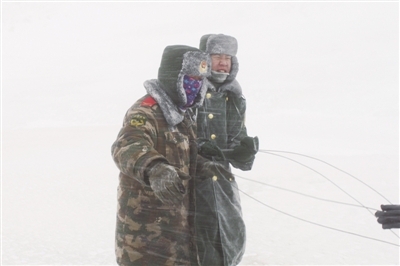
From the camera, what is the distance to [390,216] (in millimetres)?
2369

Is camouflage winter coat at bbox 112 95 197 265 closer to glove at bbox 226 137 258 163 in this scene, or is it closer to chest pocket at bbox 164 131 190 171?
chest pocket at bbox 164 131 190 171

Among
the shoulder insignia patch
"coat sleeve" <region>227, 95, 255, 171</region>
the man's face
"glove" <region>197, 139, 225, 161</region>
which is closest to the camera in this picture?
the shoulder insignia patch

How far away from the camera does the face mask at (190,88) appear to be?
2.39 metres

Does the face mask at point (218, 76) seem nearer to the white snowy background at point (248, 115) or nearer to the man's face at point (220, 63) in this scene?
the man's face at point (220, 63)

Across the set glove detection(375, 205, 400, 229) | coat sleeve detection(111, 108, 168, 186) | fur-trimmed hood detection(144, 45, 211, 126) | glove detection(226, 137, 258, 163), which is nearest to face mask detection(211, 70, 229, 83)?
glove detection(226, 137, 258, 163)

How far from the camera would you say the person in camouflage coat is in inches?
89.7

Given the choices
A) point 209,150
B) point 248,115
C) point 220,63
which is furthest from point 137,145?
point 248,115

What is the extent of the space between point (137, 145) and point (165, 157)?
0.70 ft

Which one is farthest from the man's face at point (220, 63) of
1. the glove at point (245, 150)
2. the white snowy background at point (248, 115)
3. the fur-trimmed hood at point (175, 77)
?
the white snowy background at point (248, 115)

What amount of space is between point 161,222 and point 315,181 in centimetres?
474

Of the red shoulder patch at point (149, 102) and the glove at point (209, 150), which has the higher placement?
the red shoulder patch at point (149, 102)

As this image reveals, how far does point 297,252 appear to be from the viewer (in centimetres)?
465

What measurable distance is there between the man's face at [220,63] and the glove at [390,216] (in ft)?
3.97

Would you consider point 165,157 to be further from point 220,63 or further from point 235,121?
point 220,63
